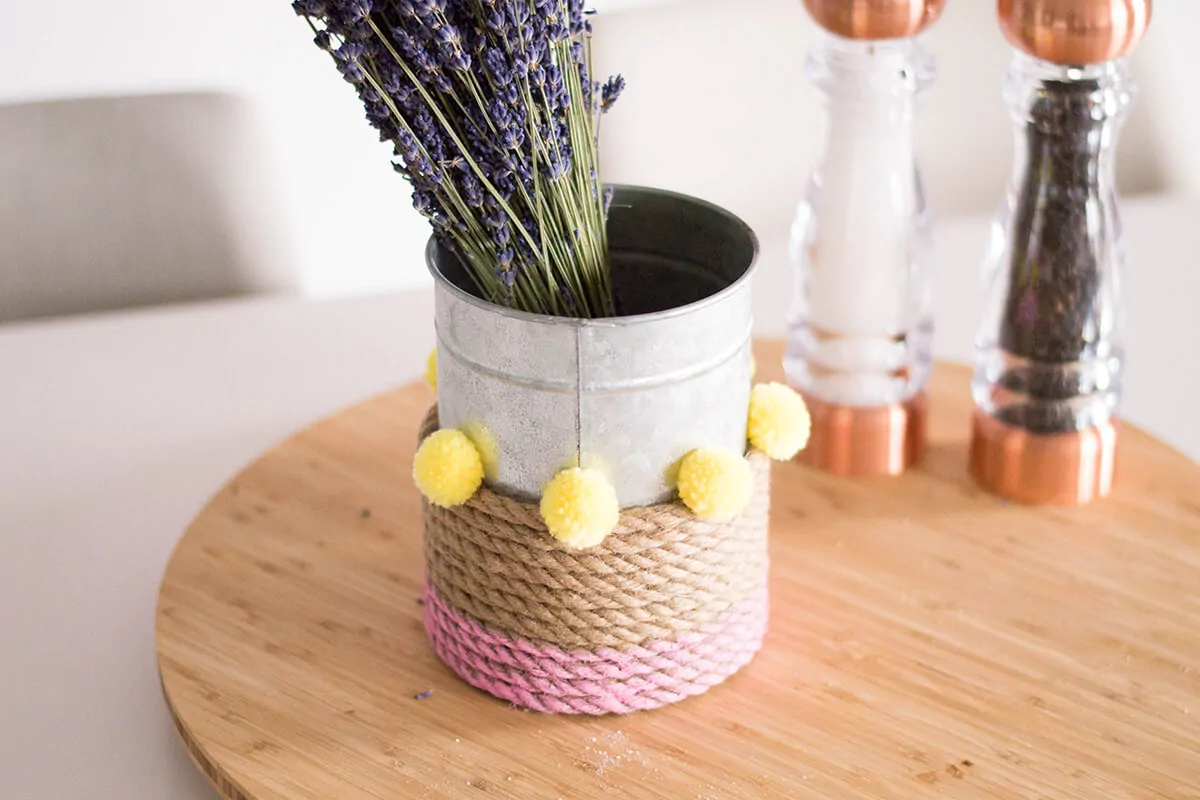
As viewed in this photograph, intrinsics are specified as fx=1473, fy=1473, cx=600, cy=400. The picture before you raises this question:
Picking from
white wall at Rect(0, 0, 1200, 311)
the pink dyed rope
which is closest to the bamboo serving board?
the pink dyed rope

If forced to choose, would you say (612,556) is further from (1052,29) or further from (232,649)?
(1052,29)

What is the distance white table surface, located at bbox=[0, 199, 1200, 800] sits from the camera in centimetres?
85

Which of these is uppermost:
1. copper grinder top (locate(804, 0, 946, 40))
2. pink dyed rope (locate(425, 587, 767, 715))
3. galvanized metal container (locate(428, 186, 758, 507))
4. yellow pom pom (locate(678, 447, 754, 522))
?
copper grinder top (locate(804, 0, 946, 40))

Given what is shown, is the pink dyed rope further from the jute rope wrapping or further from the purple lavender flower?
the purple lavender flower

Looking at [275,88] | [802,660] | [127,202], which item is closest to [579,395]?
[802,660]

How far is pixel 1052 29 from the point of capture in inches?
35.7

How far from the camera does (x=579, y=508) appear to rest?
74 centimetres

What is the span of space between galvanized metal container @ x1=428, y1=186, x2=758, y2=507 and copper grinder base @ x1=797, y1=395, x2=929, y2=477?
245 millimetres

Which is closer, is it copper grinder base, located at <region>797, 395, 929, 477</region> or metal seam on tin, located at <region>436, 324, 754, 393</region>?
metal seam on tin, located at <region>436, 324, 754, 393</region>

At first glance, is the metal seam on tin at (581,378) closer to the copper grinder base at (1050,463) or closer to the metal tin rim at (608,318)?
the metal tin rim at (608,318)

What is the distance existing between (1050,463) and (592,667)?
391mm

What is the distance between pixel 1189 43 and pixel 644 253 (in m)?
1.51

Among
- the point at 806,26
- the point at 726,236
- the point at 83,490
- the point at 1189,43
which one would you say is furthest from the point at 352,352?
the point at 1189,43

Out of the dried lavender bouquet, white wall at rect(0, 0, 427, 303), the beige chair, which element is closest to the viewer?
the dried lavender bouquet
